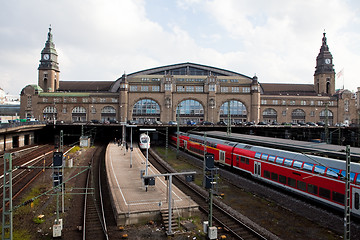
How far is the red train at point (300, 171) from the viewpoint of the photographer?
1844 centimetres

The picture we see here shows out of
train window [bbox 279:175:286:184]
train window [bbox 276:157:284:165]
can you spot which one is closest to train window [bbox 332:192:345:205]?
train window [bbox 279:175:286:184]

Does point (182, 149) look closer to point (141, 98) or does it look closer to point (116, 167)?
point (116, 167)

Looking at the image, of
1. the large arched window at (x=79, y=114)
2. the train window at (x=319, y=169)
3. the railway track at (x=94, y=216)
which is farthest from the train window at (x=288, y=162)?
the large arched window at (x=79, y=114)

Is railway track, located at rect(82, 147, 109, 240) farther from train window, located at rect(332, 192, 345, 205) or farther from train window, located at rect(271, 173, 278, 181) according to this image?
train window, located at rect(271, 173, 278, 181)

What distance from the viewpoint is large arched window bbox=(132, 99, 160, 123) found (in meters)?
98.0

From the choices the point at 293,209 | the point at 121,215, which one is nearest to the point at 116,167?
the point at 121,215

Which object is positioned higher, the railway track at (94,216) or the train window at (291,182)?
the train window at (291,182)

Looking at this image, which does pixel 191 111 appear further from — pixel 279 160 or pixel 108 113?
pixel 279 160

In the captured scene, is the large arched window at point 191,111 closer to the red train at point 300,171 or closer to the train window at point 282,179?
the red train at point 300,171

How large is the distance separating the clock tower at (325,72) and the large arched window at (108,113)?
278 feet

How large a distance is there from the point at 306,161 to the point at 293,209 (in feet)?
12.8

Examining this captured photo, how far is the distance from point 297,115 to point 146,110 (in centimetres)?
5616

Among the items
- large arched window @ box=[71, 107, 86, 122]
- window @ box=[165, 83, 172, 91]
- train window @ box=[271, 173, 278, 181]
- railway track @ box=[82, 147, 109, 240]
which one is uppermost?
window @ box=[165, 83, 172, 91]

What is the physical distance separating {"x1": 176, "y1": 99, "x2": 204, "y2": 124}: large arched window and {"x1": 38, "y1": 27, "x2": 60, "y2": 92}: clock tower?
5450cm
